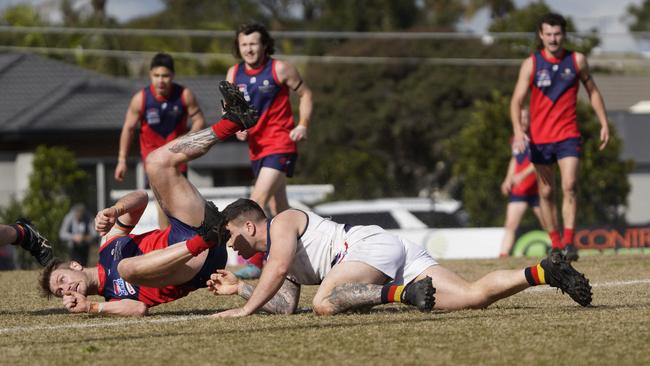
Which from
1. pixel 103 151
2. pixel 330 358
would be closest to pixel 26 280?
pixel 330 358

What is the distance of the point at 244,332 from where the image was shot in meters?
6.76

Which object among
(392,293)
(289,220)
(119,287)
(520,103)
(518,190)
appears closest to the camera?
(392,293)

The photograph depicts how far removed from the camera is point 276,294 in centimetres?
785

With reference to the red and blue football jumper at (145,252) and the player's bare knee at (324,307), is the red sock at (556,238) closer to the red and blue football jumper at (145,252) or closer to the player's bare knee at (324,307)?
the red and blue football jumper at (145,252)

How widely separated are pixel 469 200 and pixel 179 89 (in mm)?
9962

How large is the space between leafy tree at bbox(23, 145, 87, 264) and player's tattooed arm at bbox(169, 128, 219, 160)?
14926 mm

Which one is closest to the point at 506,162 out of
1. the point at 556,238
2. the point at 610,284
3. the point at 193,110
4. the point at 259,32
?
the point at 556,238

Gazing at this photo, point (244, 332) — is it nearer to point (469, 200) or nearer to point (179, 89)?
point (179, 89)

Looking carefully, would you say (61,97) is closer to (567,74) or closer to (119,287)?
(567,74)

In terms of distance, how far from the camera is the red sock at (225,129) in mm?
7656

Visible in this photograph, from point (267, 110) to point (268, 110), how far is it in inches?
0.5

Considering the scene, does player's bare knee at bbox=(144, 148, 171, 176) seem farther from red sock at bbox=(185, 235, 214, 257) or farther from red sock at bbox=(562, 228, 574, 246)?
red sock at bbox=(562, 228, 574, 246)

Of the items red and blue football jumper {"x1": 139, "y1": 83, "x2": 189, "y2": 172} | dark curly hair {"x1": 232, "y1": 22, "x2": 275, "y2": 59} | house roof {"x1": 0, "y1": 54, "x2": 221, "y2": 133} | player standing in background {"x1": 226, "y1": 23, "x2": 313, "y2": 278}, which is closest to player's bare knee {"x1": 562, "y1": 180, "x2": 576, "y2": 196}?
player standing in background {"x1": 226, "y1": 23, "x2": 313, "y2": 278}

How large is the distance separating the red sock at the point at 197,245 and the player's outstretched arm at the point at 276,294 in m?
0.39
